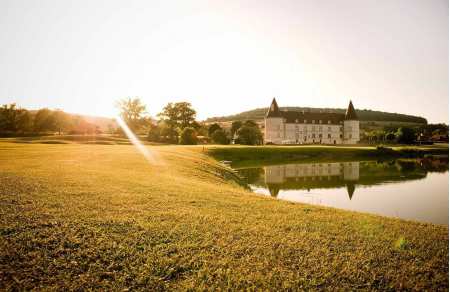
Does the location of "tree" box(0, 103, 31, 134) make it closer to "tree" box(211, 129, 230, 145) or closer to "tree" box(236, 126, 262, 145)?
"tree" box(211, 129, 230, 145)

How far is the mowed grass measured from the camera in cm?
513

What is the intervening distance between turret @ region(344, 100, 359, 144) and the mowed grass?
101 metres

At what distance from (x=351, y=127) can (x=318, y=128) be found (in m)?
12.4

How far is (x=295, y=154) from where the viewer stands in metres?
51.2

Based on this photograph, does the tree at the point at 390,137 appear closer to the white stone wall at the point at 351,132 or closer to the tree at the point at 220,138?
the white stone wall at the point at 351,132

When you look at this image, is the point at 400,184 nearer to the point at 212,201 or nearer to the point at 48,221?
the point at 212,201

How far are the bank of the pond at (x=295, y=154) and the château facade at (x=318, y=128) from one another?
38228mm

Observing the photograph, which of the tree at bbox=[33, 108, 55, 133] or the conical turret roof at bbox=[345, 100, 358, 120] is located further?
the conical turret roof at bbox=[345, 100, 358, 120]

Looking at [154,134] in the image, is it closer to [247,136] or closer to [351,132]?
[247,136]

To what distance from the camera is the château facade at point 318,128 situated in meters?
96.9

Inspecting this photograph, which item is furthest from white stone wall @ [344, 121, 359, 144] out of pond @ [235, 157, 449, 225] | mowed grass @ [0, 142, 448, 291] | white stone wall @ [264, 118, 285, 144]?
mowed grass @ [0, 142, 448, 291]

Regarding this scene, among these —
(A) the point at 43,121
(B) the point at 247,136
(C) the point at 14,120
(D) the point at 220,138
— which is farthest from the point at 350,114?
(C) the point at 14,120

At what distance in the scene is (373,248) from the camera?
6.59 metres

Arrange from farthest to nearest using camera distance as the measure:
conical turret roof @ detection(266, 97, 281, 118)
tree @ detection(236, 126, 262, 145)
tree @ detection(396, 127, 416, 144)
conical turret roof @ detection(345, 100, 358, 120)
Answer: conical turret roof @ detection(345, 100, 358, 120) → conical turret roof @ detection(266, 97, 281, 118) → tree @ detection(396, 127, 416, 144) → tree @ detection(236, 126, 262, 145)
